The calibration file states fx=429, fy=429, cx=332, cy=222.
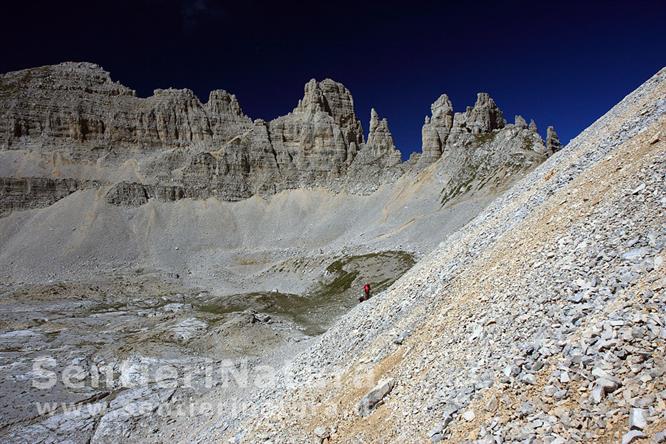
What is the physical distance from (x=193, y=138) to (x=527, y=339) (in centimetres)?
16563

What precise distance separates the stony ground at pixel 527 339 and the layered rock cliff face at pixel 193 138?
99.1 metres

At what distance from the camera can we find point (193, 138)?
161125mm

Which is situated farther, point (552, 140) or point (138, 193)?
point (138, 193)

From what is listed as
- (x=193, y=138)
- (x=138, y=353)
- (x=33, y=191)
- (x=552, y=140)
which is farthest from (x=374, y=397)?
(x=193, y=138)

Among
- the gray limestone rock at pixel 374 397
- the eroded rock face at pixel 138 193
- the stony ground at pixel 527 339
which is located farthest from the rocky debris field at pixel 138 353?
the eroded rock face at pixel 138 193

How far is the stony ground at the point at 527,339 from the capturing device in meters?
6.91

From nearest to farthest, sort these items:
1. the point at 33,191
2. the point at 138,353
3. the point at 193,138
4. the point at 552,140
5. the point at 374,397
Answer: the point at 374,397
the point at 138,353
the point at 552,140
the point at 33,191
the point at 193,138

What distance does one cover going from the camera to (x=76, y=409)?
22.8m

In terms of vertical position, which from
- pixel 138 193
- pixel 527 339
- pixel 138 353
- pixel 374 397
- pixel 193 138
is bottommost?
pixel 374 397

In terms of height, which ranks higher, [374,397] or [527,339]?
[527,339]

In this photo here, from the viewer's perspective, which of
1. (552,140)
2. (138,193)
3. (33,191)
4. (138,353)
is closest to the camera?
(138,353)

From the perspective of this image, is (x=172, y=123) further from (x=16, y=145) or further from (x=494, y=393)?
(x=494, y=393)

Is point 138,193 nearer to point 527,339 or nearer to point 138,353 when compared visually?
point 138,353

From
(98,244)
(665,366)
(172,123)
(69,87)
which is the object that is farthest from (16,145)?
(665,366)
